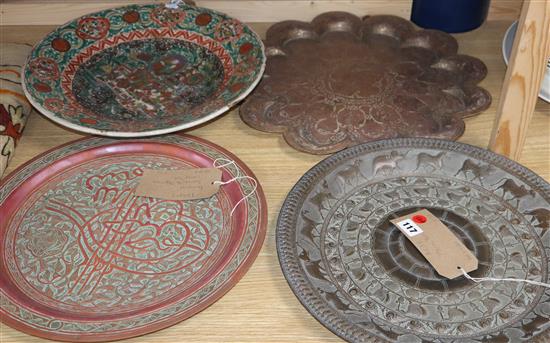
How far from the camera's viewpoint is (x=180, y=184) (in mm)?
1047

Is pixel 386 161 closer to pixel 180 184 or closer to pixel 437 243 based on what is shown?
pixel 437 243

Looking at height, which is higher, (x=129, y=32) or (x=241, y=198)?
(x=129, y=32)

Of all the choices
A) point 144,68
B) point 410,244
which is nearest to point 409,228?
point 410,244

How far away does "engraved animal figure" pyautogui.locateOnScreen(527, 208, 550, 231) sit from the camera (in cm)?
95

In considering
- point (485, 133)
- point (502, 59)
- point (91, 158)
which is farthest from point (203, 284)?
point (502, 59)

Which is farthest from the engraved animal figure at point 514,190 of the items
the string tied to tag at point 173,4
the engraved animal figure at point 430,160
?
the string tied to tag at point 173,4

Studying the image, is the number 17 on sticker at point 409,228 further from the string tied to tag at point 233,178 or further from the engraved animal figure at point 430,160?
the string tied to tag at point 233,178

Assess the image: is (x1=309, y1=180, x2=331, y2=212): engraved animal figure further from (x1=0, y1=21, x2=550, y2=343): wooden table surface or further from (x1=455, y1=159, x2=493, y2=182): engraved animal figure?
(x1=455, y1=159, x2=493, y2=182): engraved animal figure

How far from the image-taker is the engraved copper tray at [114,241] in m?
0.85

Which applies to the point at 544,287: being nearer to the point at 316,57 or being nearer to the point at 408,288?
the point at 408,288

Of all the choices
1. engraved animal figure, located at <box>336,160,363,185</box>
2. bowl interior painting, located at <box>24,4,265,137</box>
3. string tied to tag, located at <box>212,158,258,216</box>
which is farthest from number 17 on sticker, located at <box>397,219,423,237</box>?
bowl interior painting, located at <box>24,4,265,137</box>

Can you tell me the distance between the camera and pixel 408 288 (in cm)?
88

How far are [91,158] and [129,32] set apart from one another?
32 centimetres

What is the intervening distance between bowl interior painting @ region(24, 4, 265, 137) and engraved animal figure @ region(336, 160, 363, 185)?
8.4 inches
